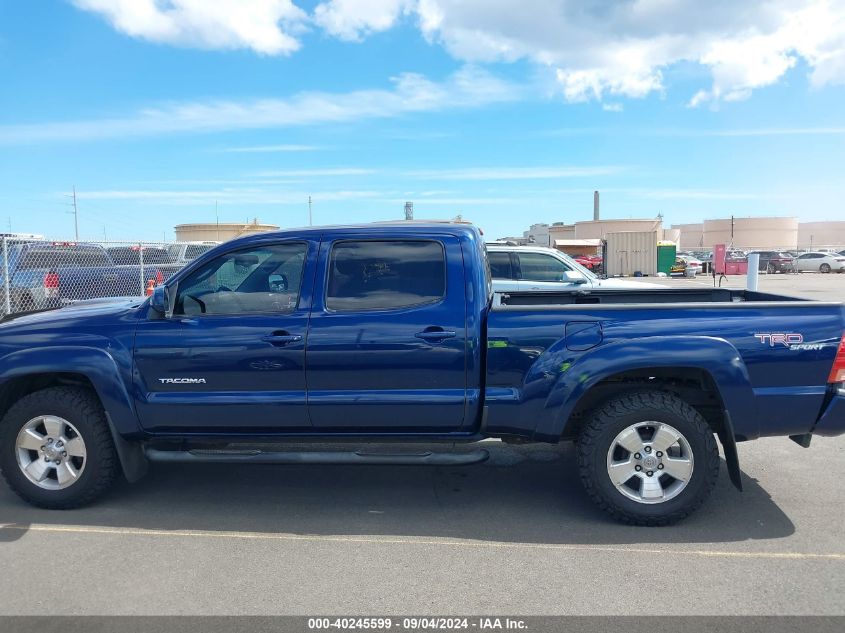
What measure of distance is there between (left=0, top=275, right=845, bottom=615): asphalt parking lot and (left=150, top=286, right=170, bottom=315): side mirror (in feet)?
4.51

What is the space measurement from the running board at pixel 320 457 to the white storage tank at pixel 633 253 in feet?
118

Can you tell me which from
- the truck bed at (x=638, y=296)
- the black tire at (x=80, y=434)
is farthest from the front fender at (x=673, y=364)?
the black tire at (x=80, y=434)

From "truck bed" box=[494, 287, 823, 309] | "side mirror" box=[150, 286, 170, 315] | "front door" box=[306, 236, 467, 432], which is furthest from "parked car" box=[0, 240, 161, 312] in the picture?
"truck bed" box=[494, 287, 823, 309]

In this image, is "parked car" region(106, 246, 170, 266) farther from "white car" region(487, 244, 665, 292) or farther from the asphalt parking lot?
the asphalt parking lot

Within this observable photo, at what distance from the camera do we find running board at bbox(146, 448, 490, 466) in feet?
13.9

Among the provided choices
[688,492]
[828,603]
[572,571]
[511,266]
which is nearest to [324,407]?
[572,571]

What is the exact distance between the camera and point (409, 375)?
4156 millimetres

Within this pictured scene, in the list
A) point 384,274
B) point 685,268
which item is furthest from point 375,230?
point 685,268

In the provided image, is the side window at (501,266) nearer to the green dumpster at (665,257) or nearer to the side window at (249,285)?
the side window at (249,285)

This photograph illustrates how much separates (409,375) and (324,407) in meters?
0.58

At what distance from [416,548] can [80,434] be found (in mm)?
2342

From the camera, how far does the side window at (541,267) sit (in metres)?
10.5

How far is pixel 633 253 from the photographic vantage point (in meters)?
38.6

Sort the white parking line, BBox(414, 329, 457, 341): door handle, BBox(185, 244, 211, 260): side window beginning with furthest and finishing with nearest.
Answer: BBox(185, 244, 211, 260): side window
BBox(414, 329, 457, 341): door handle
the white parking line
